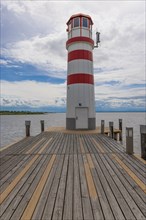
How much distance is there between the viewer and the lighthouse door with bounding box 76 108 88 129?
16109mm

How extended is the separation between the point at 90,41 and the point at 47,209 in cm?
1569

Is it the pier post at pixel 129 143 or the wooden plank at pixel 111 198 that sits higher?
the pier post at pixel 129 143

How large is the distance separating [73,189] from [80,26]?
606 inches

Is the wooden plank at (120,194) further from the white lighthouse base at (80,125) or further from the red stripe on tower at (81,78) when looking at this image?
the red stripe on tower at (81,78)

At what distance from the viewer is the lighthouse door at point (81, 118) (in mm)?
16109

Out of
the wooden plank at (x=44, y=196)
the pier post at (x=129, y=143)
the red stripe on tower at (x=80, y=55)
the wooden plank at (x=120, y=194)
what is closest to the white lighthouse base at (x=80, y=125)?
the red stripe on tower at (x=80, y=55)

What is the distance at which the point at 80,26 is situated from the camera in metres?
16.0

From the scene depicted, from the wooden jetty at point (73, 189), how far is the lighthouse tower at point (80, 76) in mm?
9866

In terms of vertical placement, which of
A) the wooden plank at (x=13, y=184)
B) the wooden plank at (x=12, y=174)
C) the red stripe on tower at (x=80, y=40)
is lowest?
the wooden plank at (x=12, y=174)

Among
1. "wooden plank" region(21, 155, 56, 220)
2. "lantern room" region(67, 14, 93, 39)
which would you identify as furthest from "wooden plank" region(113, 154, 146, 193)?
"lantern room" region(67, 14, 93, 39)

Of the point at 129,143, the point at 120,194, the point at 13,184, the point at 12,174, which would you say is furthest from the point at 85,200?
the point at 129,143

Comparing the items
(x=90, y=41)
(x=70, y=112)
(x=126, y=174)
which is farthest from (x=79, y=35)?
(x=126, y=174)

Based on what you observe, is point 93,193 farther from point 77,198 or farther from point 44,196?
point 44,196

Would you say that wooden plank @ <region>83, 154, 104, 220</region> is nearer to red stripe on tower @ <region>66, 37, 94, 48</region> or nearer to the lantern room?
red stripe on tower @ <region>66, 37, 94, 48</region>
